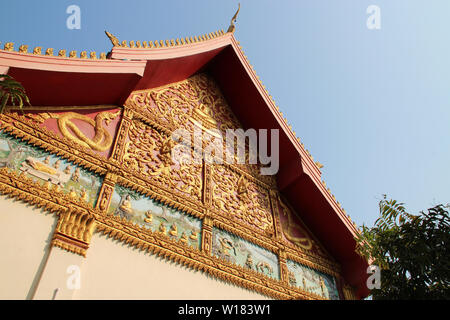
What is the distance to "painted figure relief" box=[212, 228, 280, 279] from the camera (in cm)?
523

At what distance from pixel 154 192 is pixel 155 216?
0.32 metres

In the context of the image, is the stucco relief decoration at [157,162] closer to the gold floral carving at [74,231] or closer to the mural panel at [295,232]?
the gold floral carving at [74,231]

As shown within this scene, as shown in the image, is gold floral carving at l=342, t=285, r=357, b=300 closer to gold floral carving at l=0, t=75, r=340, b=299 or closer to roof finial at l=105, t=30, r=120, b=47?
gold floral carving at l=0, t=75, r=340, b=299

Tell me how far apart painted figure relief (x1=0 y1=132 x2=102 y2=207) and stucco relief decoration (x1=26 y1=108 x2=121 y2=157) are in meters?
0.37

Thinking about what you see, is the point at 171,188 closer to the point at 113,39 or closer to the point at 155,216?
the point at 155,216

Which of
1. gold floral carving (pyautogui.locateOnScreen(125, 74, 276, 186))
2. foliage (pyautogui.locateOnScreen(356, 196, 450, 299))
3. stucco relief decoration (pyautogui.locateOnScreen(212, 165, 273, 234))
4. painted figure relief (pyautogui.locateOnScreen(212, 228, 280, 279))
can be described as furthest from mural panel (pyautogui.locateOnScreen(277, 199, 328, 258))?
foliage (pyautogui.locateOnScreen(356, 196, 450, 299))

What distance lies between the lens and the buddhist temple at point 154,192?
12.7 ft

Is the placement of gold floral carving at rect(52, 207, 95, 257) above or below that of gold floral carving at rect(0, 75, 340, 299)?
below

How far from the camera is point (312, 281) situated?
611cm

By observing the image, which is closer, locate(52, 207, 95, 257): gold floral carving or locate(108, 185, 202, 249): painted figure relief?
locate(52, 207, 95, 257): gold floral carving

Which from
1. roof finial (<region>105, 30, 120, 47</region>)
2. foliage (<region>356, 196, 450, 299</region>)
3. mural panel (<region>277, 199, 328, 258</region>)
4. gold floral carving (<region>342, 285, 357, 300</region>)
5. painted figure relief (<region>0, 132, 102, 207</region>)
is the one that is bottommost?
foliage (<region>356, 196, 450, 299</region>)

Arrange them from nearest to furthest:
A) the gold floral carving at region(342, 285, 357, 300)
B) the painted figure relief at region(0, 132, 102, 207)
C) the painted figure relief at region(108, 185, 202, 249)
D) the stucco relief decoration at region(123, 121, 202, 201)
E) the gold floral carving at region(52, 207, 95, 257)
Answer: the gold floral carving at region(52, 207, 95, 257)
the painted figure relief at region(0, 132, 102, 207)
the painted figure relief at region(108, 185, 202, 249)
the stucco relief decoration at region(123, 121, 202, 201)
the gold floral carving at region(342, 285, 357, 300)

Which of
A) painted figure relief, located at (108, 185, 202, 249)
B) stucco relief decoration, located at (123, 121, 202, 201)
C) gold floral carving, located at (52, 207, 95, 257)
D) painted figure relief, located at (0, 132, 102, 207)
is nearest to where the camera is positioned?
gold floral carving, located at (52, 207, 95, 257)
